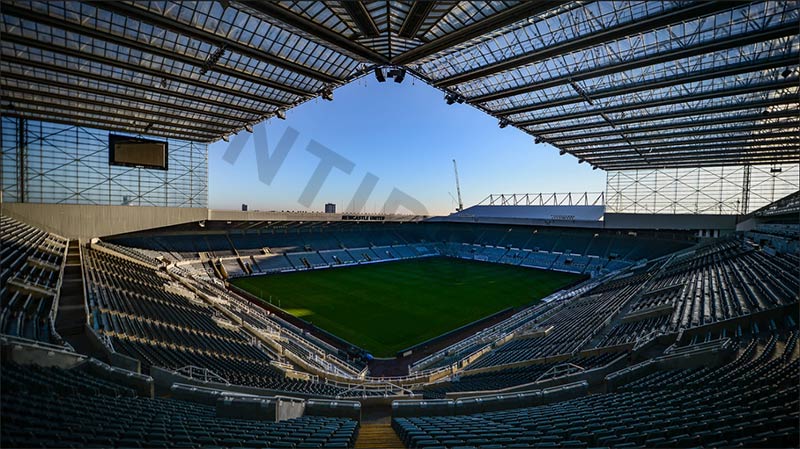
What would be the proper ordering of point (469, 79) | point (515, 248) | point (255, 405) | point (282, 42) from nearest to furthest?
point (255, 405) → point (282, 42) → point (469, 79) → point (515, 248)

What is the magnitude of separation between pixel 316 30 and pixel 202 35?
5.25 meters

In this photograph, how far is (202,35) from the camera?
1534 cm

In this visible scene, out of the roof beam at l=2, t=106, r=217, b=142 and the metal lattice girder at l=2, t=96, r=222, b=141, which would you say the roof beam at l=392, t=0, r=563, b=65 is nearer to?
the metal lattice girder at l=2, t=96, r=222, b=141

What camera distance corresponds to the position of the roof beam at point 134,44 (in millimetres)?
13461

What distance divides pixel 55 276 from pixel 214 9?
14.4 meters

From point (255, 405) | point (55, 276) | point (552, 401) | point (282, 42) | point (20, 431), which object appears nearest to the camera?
point (20, 431)

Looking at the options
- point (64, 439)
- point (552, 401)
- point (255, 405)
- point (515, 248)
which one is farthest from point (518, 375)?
point (515, 248)

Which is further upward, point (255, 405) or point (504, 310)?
point (255, 405)

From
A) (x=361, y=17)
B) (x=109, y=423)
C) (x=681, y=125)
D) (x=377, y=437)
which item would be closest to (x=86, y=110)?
(x=361, y=17)

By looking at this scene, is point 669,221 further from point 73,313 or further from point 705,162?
point 73,313

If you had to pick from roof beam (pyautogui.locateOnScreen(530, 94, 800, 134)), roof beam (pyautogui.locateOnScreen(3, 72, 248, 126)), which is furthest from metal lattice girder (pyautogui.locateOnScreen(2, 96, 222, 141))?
roof beam (pyautogui.locateOnScreen(530, 94, 800, 134))

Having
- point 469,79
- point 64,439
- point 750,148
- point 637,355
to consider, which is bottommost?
point 637,355

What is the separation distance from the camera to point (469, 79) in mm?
20547

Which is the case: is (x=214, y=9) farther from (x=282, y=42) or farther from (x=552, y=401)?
(x=552, y=401)
